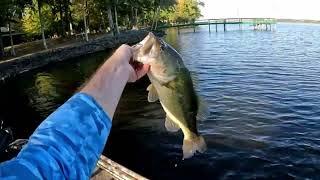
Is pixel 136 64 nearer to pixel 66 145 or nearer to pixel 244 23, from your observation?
pixel 66 145

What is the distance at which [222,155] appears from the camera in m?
15.0

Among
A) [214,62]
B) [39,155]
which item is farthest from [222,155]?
[214,62]

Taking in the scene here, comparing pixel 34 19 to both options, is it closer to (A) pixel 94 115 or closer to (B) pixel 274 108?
(B) pixel 274 108

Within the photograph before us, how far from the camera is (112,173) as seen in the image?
376 inches

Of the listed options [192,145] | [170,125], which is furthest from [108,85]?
[192,145]

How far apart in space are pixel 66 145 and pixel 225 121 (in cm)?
1796

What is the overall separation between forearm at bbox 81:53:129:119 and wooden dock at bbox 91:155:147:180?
7.08 meters

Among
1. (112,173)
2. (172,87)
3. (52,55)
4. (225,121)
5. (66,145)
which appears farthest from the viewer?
(52,55)

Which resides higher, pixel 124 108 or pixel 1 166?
pixel 1 166

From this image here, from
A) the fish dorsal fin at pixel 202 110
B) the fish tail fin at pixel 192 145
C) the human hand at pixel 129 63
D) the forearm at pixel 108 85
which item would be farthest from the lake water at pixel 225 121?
the forearm at pixel 108 85

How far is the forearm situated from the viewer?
1954 mm

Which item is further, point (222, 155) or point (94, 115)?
point (222, 155)

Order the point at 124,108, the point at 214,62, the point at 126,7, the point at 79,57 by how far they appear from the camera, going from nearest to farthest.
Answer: the point at 124,108 < the point at 214,62 < the point at 79,57 < the point at 126,7

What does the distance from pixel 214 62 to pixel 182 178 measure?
98.6 ft
